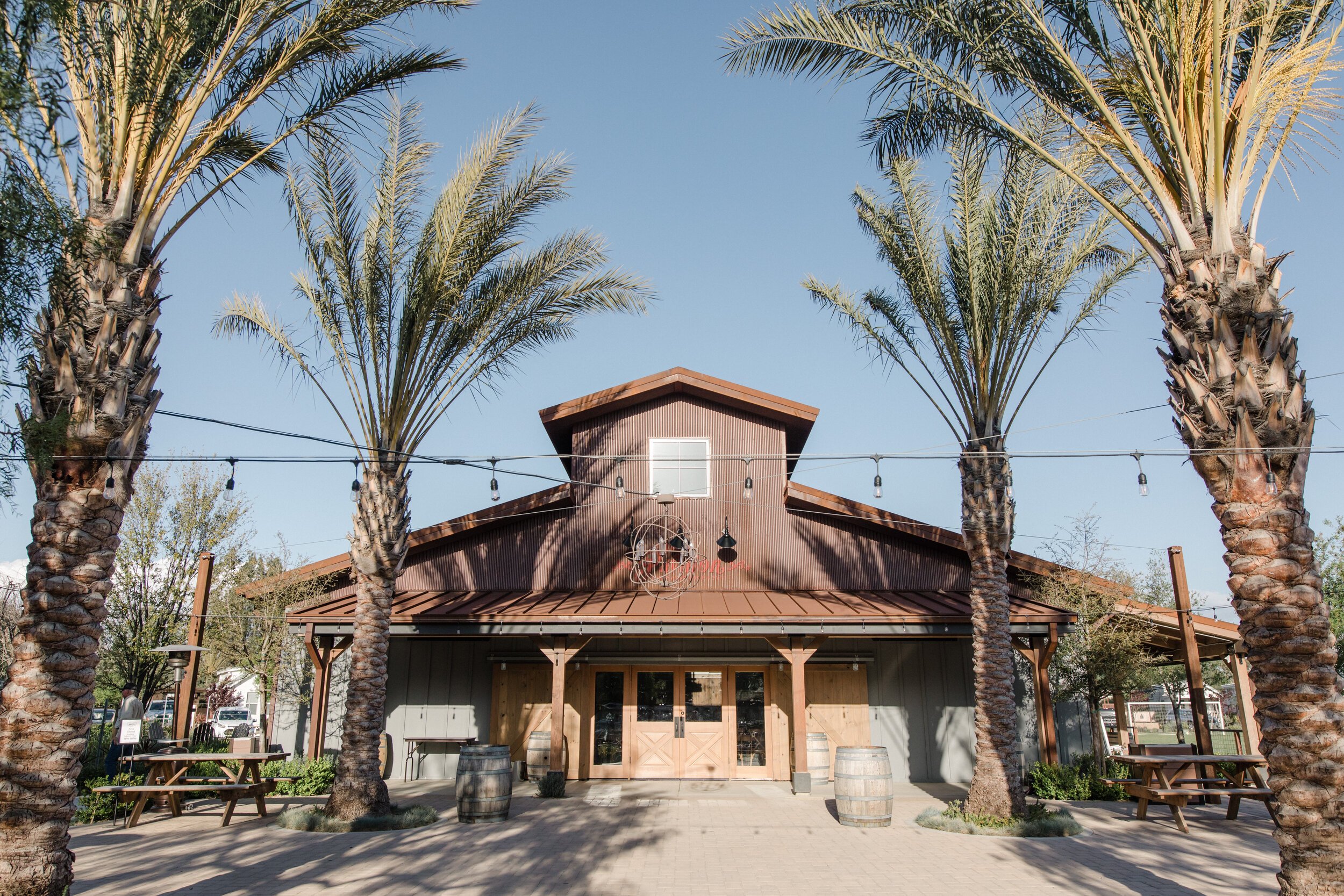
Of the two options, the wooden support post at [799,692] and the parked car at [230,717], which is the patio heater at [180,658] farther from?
the parked car at [230,717]

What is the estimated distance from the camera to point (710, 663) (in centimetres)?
1545

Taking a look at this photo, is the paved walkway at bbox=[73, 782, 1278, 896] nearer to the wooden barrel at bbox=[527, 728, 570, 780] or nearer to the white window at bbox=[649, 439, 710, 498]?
the wooden barrel at bbox=[527, 728, 570, 780]

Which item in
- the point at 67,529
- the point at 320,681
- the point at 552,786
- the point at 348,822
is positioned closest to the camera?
the point at 67,529

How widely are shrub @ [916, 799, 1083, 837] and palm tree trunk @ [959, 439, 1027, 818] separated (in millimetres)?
122

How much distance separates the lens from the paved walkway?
7.63 metres

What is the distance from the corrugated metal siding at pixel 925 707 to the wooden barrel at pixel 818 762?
2244 mm

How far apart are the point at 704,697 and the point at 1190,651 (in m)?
8.34

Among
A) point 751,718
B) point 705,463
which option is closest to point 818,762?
point 751,718

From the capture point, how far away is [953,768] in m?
14.9

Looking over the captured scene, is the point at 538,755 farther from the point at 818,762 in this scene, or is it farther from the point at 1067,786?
the point at 1067,786

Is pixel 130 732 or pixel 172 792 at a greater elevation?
pixel 130 732

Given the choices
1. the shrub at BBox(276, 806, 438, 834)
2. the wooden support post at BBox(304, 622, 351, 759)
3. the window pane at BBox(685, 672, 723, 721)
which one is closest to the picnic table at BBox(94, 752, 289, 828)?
the shrub at BBox(276, 806, 438, 834)

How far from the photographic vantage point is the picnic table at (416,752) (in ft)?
49.7

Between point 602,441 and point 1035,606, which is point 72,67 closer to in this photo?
point 602,441
